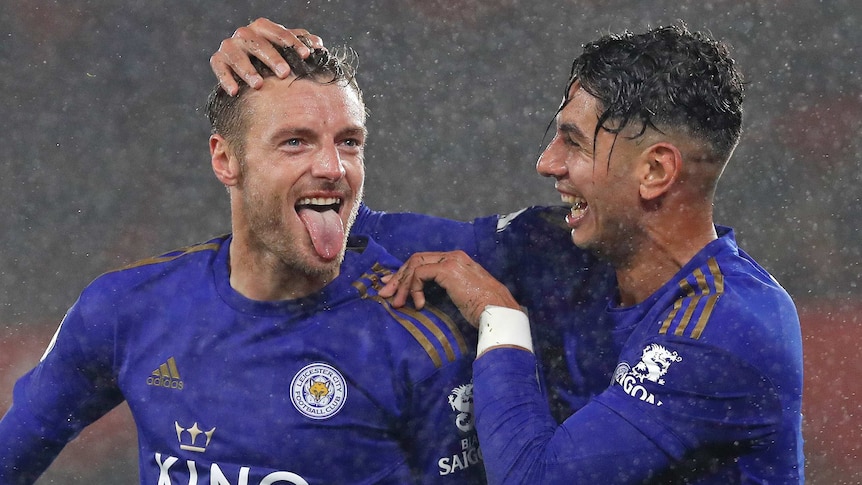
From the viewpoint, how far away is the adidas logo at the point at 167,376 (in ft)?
8.57

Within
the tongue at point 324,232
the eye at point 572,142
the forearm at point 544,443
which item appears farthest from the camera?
the eye at point 572,142

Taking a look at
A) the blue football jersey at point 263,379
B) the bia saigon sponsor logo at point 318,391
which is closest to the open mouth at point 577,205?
the blue football jersey at point 263,379

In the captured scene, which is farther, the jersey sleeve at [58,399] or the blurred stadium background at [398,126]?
the blurred stadium background at [398,126]

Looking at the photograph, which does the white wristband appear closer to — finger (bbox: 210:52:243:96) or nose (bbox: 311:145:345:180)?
nose (bbox: 311:145:345:180)

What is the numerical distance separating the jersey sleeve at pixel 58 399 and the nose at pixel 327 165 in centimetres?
62

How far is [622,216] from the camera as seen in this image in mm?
2754

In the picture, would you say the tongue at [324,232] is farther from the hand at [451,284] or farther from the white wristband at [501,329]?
the white wristband at [501,329]

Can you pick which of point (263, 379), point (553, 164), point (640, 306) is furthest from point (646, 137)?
point (263, 379)

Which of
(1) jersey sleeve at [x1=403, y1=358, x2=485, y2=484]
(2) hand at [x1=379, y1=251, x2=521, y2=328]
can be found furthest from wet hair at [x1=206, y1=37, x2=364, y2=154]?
(1) jersey sleeve at [x1=403, y1=358, x2=485, y2=484]

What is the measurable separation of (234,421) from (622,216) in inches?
38.5

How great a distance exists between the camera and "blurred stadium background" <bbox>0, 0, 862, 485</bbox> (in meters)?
7.18

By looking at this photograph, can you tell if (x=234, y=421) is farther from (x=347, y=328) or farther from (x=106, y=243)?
(x=106, y=243)

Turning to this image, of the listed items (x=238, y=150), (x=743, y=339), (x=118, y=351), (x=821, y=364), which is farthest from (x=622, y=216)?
(x=821, y=364)

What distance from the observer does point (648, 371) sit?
2.50m
